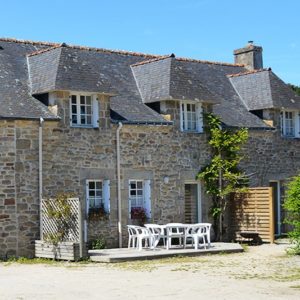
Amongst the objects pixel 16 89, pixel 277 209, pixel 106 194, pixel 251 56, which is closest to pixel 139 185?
pixel 106 194

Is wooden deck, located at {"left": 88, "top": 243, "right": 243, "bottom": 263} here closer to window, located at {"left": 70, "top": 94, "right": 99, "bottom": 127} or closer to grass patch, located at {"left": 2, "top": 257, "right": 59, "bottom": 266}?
grass patch, located at {"left": 2, "top": 257, "right": 59, "bottom": 266}

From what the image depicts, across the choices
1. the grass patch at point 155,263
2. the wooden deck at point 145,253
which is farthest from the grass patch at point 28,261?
the grass patch at point 155,263

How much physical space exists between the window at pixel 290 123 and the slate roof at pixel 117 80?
90 centimetres

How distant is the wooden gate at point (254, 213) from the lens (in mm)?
23250

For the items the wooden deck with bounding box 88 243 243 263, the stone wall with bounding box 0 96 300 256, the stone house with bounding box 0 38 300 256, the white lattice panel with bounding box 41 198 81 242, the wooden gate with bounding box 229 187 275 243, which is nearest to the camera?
the wooden deck with bounding box 88 243 243 263

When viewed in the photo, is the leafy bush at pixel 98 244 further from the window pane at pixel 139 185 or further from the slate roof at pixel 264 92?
the slate roof at pixel 264 92

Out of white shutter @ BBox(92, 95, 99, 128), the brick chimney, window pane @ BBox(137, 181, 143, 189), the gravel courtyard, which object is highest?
the brick chimney

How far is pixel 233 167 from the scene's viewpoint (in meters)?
24.4

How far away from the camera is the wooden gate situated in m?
23.2

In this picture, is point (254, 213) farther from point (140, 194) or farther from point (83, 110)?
point (83, 110)

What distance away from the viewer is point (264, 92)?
26500mm

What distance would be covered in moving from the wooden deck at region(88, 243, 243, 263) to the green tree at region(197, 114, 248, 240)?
2.60 m

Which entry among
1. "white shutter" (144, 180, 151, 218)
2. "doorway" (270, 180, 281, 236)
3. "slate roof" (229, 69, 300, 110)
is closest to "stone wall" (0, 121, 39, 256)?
"white shutter" (144, 180, 151, 218)

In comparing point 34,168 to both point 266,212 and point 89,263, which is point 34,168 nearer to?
point 89,263
